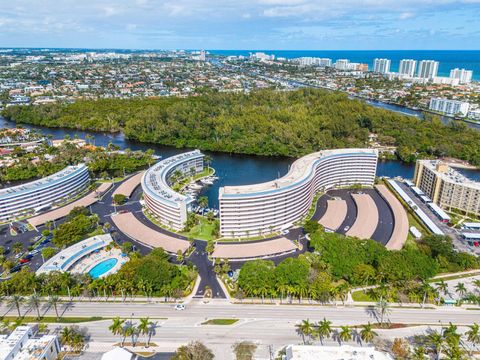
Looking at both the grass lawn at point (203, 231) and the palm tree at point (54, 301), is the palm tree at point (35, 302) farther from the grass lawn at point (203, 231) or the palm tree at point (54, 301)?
the grass lawn at point (203, 231)

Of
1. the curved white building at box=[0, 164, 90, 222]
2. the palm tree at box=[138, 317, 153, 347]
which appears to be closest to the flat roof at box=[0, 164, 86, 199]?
the curved white building at box=[0, 164, 90, 222]

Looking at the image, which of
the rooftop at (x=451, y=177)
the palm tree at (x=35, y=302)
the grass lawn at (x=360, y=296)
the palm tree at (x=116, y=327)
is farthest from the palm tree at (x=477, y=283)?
A: the palm tree at (x=35, y=302)

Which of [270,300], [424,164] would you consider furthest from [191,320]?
[424,164]

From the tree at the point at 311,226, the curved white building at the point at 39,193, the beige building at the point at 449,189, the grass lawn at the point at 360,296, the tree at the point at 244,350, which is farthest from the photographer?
the beige building at the point at 449,189

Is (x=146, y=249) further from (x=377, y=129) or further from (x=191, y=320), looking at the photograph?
(x=377, y=129)

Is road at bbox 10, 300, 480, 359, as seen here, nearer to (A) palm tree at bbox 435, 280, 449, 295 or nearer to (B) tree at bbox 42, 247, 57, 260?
(A) palm tree at bbox 435, 280, 449, 295
